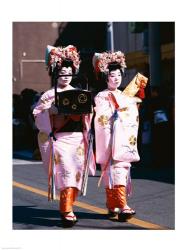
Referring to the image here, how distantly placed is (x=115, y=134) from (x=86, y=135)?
274mm

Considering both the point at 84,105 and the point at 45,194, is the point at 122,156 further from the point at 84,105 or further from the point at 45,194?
the point at 45,194

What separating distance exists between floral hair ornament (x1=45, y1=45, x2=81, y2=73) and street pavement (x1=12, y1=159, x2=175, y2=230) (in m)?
1.46

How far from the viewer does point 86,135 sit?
5160 mm

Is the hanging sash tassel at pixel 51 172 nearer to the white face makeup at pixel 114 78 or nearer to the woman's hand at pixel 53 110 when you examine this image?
the woman's hand at pixel 53 110

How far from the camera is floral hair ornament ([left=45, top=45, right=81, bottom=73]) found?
518 centimetres

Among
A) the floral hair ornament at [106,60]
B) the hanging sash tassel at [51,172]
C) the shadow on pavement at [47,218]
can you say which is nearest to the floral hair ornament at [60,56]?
the floral hair ornament at [106,60]

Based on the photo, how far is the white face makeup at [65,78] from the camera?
200 inches

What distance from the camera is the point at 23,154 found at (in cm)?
1190

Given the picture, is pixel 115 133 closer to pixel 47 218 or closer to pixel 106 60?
pixel 106 60

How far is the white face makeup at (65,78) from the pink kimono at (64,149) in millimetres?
73

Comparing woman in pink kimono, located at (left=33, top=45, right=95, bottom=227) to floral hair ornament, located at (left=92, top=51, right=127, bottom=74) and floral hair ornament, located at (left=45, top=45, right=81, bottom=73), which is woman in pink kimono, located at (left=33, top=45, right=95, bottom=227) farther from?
floral hair ornament, located at (left=92, top=51, right=127, bottom=74)

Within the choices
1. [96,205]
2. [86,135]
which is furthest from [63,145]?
[96,205]
